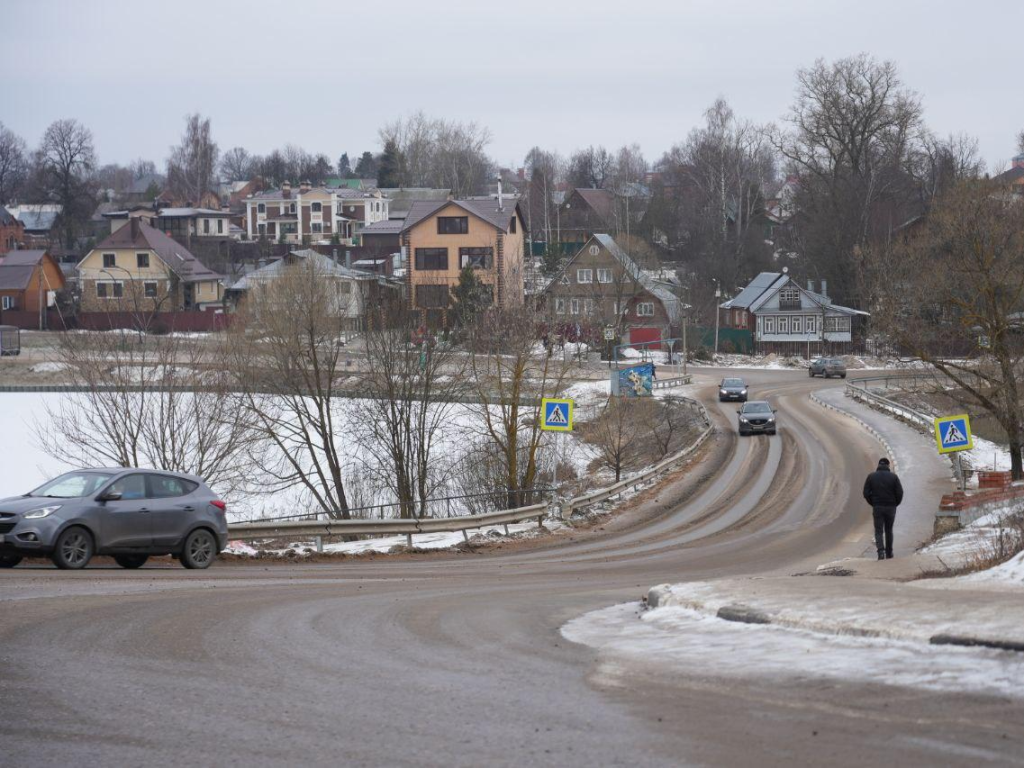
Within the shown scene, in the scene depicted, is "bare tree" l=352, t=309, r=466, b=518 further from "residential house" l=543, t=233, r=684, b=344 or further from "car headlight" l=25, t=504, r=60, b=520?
"residential house" l=543, t=233, r=684, b=344

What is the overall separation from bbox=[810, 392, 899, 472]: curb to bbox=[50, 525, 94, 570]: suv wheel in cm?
2940

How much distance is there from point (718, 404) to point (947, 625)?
55.0m

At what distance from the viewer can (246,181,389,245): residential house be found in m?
149

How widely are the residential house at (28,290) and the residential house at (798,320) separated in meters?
64.3

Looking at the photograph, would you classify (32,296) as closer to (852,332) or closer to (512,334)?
(852,332)

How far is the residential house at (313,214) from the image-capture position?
149125 millimetres

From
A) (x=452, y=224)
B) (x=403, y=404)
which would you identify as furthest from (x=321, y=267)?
(x=452, y=224)

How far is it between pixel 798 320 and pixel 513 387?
6701cm

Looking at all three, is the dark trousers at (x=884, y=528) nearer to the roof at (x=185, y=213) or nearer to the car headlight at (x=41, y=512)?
the car headlight at (x=41, y=512)

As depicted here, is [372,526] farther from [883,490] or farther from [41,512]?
[883,490]

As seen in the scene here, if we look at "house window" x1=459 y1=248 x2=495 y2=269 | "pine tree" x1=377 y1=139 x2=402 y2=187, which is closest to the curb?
"house window" x1=459 y1=248 x2=495 y2=269

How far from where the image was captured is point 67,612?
11.4 meters

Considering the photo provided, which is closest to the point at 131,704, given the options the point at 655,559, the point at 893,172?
the point at 655,559

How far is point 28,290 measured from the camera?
108 meters
